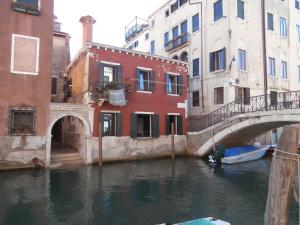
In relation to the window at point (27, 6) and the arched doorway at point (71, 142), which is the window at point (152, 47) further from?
the window at point (27, 6)

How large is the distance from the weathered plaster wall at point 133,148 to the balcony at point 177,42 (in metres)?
8.06

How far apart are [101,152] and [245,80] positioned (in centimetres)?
1078

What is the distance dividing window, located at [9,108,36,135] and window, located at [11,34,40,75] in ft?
6.11

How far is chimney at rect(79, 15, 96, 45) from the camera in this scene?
18952 millimetres

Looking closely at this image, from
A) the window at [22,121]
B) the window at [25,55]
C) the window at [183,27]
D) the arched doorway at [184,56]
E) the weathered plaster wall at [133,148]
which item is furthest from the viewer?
the window at [183,27]

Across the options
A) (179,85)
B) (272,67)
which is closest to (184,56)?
(179,85)

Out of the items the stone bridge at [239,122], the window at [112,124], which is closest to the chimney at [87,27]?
the window at [112,124]

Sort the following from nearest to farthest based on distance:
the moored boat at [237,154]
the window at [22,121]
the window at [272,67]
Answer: the window at [22,121] < the moored boat at [237,154] < the window at [272,67]

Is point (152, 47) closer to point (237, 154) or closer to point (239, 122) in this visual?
point (239, 122)

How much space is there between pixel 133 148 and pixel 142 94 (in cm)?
326

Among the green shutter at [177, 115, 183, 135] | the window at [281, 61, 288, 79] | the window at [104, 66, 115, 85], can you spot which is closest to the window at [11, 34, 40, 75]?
the window at [104, 66, 115, 85]

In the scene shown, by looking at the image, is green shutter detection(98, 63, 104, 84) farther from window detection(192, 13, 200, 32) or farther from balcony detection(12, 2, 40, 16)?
window detection(192, 13, 200, 32)

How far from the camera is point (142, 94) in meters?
17.4

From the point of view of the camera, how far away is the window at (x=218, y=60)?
62.7ft
